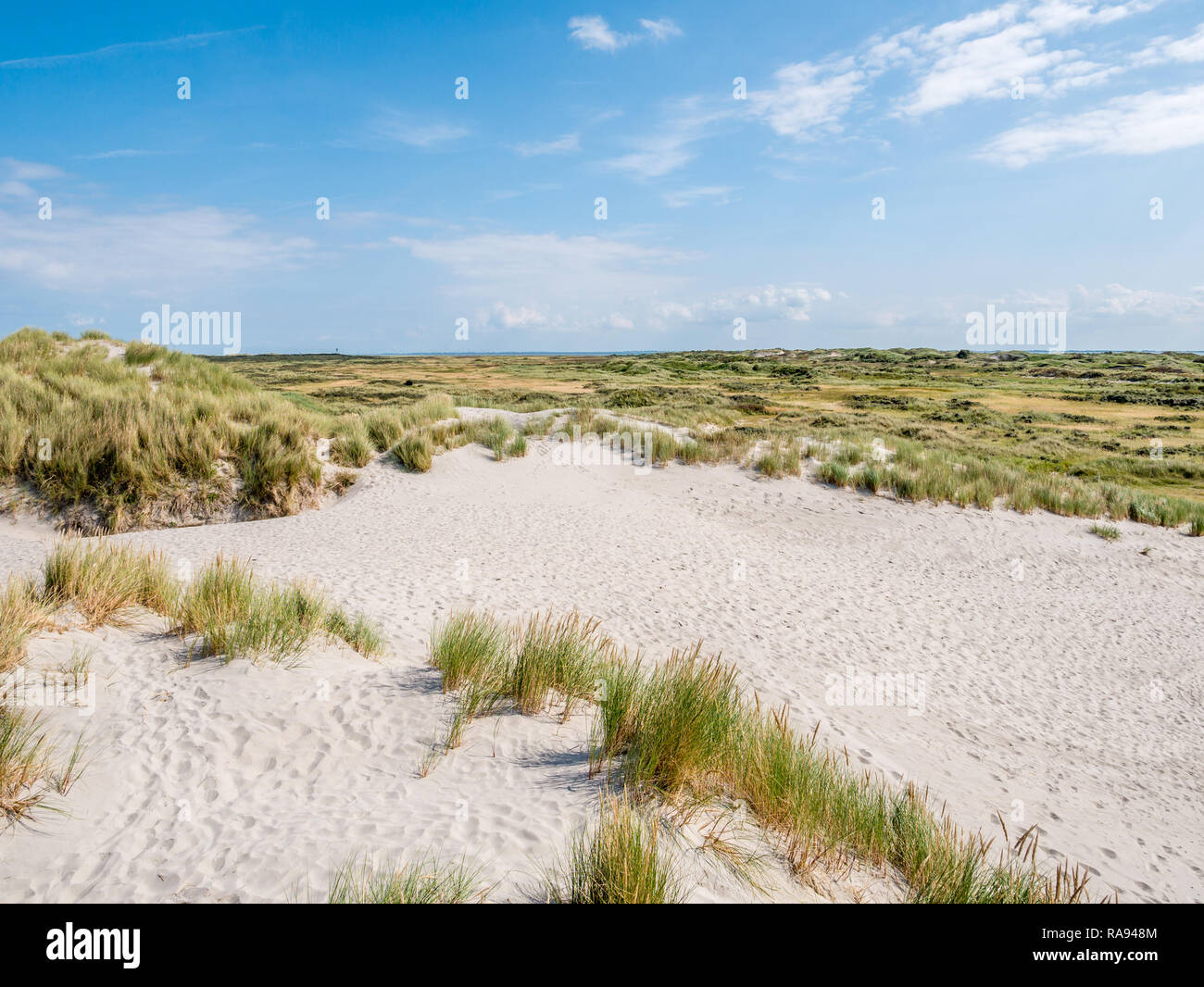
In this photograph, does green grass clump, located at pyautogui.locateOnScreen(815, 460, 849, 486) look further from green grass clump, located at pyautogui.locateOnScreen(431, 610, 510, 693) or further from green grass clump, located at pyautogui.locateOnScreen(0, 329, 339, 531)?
green grass clump, located at pyautogui.locateOnScreen(431, 610, 510, 693)

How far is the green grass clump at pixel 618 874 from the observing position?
2527 mm

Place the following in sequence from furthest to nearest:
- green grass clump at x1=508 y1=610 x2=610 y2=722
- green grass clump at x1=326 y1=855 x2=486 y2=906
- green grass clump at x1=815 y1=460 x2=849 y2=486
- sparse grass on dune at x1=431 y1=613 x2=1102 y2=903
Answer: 1. green grass clump at x1=815 y1=460 x2=849 y2=486
2. green grass clump at x1=508 y1=610 x2=610 y2=722
3. sparse grass on dune at x1=431 y1=613 x2=1102 y2=903
4. green grass clump at x1=326 y1=855 x2=486 y2=906

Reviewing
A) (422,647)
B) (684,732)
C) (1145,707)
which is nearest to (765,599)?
(1145,707)

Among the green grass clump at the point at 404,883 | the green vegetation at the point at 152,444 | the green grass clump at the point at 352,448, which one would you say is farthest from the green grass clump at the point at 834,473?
the green grass clump at the point at 404,883

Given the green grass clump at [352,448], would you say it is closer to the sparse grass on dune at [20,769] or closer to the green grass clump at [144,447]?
the green grass clump at [144,447]

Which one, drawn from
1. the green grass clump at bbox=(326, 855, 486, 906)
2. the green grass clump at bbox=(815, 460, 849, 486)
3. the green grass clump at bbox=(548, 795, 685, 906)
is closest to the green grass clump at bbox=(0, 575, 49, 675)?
the green grass clump at bbox=(326, 855, 486, 906)

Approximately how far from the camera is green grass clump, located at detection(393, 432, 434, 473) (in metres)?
15.3

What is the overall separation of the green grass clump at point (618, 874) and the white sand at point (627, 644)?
25cm

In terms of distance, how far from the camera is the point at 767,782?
374cm

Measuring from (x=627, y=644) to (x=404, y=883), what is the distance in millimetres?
4911

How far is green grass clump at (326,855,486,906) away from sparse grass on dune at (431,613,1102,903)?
55 cm

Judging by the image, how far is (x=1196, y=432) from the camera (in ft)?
103
